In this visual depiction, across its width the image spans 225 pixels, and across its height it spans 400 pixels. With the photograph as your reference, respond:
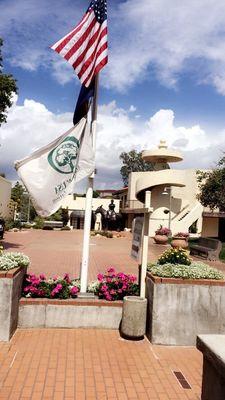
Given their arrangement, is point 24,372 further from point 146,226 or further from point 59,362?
point 146,226

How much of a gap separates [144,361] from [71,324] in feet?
5.53

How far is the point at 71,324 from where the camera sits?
7.15m

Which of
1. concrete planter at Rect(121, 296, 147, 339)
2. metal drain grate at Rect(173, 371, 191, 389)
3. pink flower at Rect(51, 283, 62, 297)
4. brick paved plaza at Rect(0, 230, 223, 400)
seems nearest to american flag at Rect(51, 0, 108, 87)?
pink flower at Rect(51, 283, 62, 297)

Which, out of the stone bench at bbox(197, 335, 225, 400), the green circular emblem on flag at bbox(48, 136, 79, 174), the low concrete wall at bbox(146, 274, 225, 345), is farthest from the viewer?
the green circular emblem on flag at bbox(48, 136, 79, 174)

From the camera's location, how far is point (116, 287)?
773cm

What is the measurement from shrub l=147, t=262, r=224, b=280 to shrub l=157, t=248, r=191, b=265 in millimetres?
272

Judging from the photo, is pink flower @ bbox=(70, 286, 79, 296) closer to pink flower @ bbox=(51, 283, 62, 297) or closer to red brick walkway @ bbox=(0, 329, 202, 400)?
pink flower @ bbox=(51, 283, 62, 297)

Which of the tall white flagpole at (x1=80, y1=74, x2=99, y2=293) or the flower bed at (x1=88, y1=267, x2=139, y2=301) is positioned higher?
the tall white flagpole at (x1=80, y1=74, x2=99, y2=293)

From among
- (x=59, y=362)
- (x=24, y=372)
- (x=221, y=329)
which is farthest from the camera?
(x=221, y=329)

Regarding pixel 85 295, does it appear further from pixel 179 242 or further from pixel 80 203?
pixel 80 203

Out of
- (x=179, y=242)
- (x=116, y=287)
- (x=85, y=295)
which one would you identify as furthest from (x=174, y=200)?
(x=85, y=295)

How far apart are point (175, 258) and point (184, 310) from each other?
1.25 metres

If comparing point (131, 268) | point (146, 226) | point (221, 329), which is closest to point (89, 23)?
point (146, 226)

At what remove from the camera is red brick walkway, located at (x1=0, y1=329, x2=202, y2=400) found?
491cm
